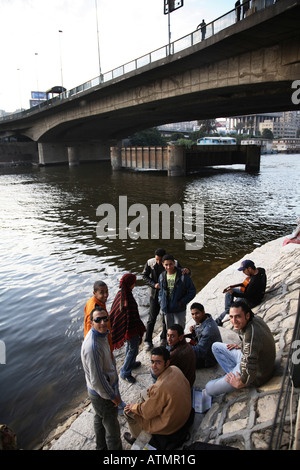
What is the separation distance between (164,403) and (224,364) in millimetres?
1372

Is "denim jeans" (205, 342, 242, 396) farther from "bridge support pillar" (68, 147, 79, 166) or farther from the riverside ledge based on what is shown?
"bridge support pillar" (68, 147, 79, 166)

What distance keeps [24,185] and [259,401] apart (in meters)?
32.5

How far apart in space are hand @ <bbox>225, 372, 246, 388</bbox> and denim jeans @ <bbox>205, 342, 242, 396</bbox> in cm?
5

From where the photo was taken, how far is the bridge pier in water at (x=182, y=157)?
112ft

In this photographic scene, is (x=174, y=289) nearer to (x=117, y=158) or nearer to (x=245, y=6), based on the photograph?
(x=245, y=6)

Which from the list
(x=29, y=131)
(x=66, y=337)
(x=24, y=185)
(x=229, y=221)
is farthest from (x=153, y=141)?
(x=66, y=337)

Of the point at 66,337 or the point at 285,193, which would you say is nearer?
the point at 66,337

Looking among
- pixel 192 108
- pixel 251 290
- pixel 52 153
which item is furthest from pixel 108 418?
pixel 52 153

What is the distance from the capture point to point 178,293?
5.22m

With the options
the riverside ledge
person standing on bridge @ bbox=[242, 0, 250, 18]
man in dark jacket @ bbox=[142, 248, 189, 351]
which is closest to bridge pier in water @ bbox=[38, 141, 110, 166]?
person standing on bridge @ bbox=[242, 0, 250, 18]

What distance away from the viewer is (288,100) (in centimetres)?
2445

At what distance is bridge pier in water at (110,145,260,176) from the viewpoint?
112 feet
